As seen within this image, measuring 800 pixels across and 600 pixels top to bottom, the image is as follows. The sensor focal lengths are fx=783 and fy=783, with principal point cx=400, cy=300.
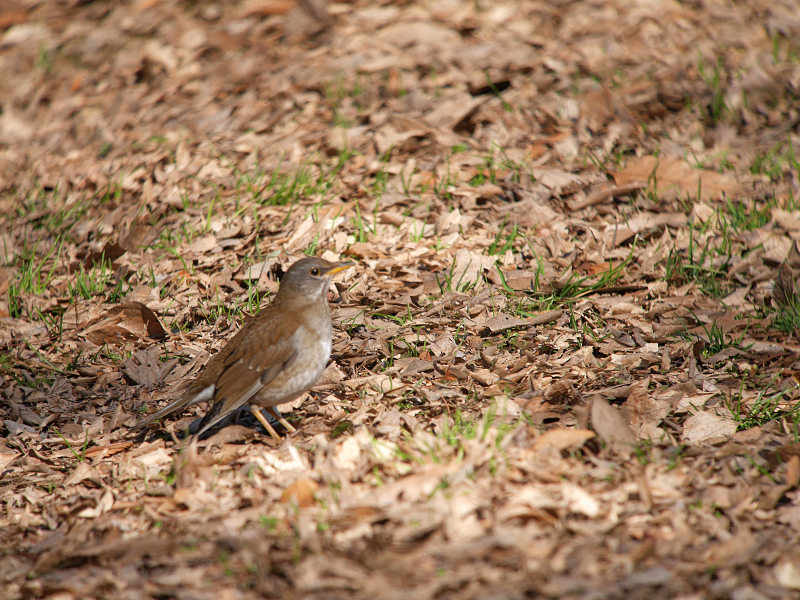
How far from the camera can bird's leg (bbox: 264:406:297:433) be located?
17.1 ft

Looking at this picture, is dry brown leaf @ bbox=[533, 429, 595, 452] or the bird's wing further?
the bird's wing

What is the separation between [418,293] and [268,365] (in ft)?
5.26

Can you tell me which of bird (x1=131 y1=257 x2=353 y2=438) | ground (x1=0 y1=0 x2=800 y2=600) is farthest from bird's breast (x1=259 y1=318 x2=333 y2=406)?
ground (x1=0 y1=0 x2=800 y2=600)

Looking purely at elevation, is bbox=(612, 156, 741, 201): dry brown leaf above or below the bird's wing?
below

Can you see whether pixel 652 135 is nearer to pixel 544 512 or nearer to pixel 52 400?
pixel 544 512

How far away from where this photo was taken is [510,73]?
890 cm

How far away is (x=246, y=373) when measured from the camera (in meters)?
5.16

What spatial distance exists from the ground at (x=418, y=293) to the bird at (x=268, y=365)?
0.26 metres

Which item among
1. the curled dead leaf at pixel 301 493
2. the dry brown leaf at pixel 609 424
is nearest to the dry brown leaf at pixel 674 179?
the dry brown leaf at pixel 609 424

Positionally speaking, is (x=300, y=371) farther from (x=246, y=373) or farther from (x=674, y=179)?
(x=674, y=179)

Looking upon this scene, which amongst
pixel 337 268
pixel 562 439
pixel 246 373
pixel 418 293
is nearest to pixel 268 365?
pixel 246 373

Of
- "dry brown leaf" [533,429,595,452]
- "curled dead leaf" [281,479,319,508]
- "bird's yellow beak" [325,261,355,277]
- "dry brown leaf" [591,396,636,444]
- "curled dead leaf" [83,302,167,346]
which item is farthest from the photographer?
"curled dead leaf" [83,302,167,346]

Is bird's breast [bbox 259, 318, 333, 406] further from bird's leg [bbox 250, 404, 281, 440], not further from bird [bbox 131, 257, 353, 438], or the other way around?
bird's leg [bbox 250, 404, 281, 440]

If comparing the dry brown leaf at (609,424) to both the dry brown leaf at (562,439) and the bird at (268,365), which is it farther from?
the bird at (268,365)
